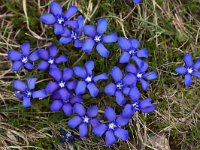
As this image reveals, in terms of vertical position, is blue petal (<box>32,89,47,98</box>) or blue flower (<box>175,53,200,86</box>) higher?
blue flower (<box>175,53,200,86</box>)

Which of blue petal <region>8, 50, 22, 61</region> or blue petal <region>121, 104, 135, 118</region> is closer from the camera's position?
Answer: blue petal <region>121, 104, 135, 118</region>

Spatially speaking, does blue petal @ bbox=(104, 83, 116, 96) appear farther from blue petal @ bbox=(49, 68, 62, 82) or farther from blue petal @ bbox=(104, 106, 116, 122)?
blue petal @ bbox=(49, 68, 62, 82)

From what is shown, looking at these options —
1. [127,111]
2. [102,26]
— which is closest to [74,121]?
[127,111]

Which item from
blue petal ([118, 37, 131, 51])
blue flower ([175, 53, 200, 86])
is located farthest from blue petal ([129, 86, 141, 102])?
blue flower ([175, 53, 200, 86])

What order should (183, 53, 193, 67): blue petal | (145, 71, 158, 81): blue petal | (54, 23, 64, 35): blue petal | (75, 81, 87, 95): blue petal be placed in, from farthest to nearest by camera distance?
1. (183, 53, 193, 67): blue petal
2. (145, 71, 158, 81): blue petal
3. (54, 23, 64, 35): blue petal
4. (75, 81, 87, 95): blue petal

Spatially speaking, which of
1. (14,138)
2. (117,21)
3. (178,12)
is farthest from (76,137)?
(178,12)

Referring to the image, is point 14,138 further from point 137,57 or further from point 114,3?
point 114,3

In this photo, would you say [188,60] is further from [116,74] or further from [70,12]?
[70,12]
